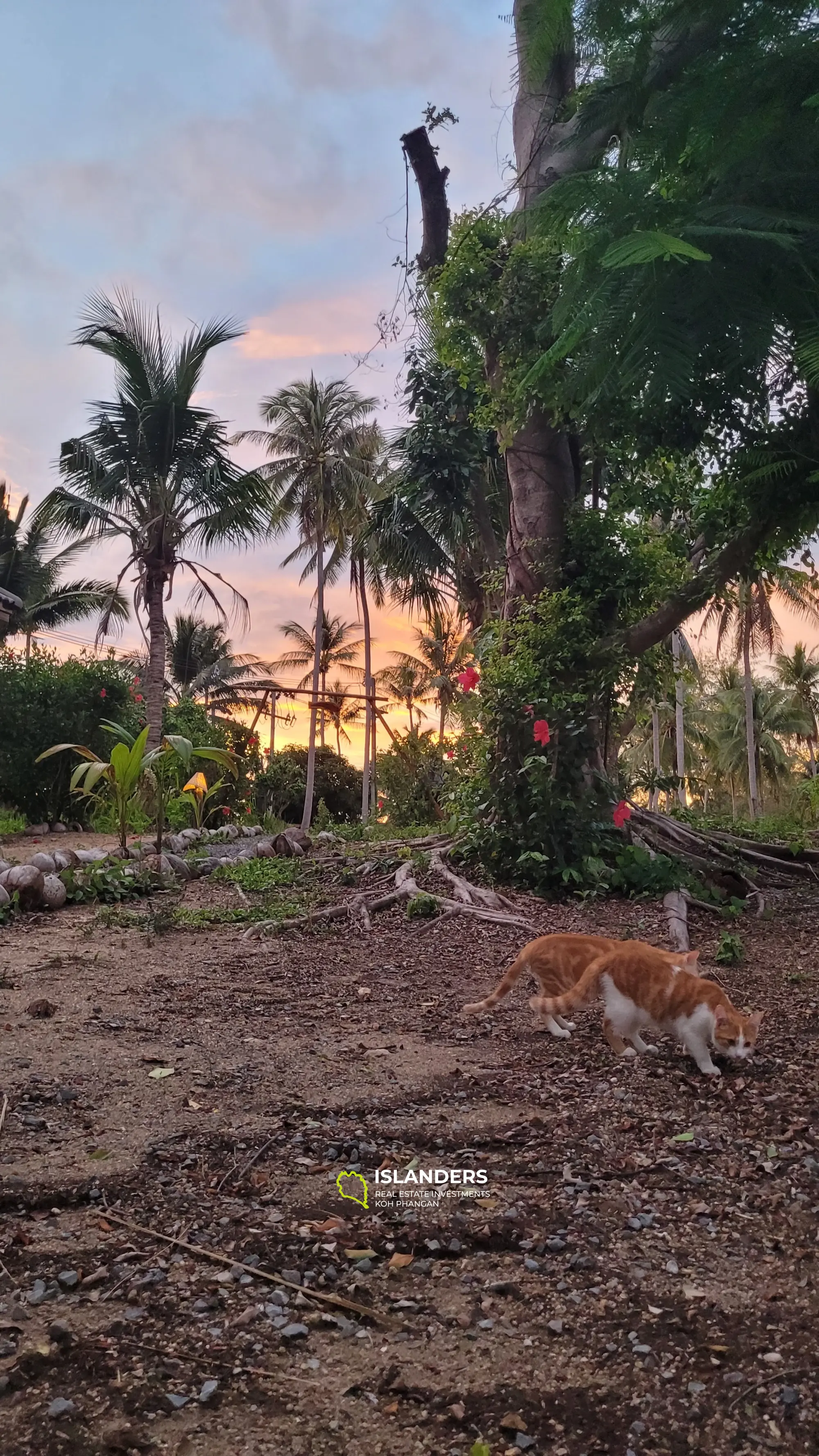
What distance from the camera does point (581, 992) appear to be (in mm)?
3447

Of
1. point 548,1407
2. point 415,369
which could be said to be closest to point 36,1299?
point 548,1407

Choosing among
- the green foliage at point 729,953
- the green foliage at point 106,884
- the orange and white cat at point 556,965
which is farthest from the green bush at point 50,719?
the orange and white cat at point 556,965

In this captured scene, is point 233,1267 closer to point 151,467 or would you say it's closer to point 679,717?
point 151,467

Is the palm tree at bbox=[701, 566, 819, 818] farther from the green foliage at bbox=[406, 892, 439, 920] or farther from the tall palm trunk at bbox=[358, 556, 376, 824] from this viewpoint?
the green foliage at bbox=[406, 892, 439, 920]

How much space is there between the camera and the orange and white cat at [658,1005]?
3.30 m

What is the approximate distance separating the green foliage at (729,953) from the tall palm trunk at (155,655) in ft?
37.7

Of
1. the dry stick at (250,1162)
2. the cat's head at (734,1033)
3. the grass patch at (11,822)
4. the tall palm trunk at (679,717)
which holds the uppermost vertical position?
the tall palm trunk at (679,717)

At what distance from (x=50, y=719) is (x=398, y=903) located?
31.6 ft

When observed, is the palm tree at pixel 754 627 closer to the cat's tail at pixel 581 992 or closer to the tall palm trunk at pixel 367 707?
the tall palm trunk at pixel 367 707

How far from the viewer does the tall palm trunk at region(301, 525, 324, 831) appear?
1819 centimetres

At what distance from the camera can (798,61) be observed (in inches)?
76.3

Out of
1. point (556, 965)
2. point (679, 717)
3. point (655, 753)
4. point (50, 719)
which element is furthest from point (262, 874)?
point (679, 717)

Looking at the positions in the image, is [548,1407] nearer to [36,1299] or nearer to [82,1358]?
[82,1358]

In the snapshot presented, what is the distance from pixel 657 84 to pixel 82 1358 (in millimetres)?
2983
